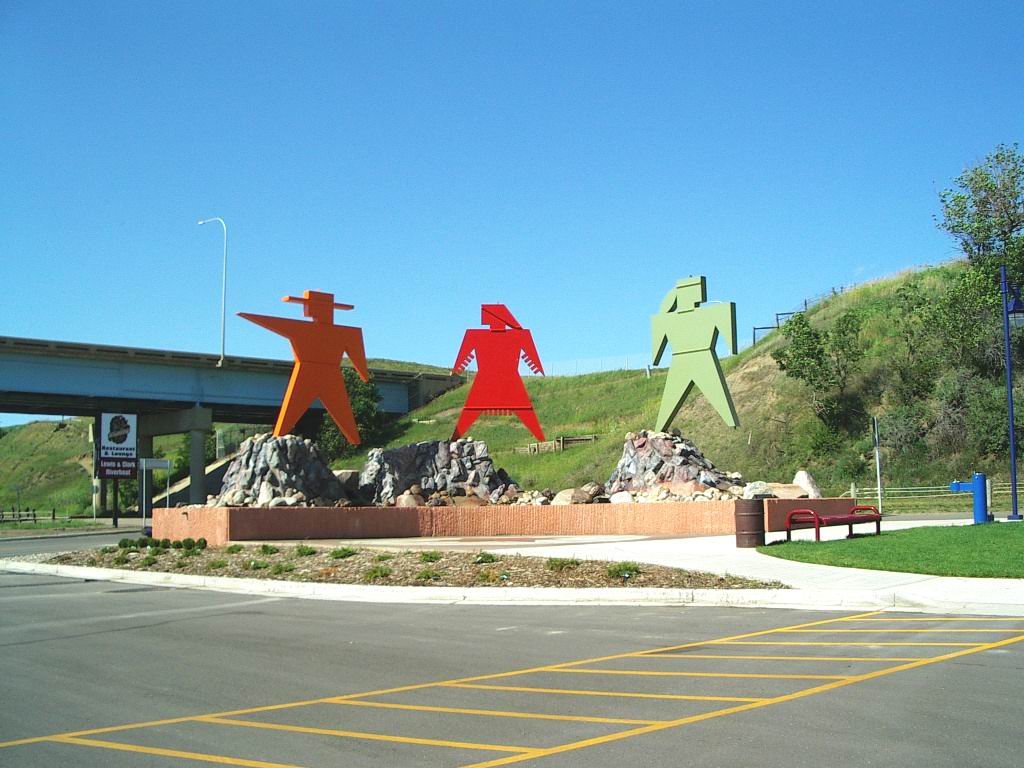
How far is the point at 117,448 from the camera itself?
51719 millimetres

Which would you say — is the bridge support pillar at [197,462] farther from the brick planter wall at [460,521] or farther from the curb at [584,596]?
the curb at [584,596]

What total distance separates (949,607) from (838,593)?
1.43 meters

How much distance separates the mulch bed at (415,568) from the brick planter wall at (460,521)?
275 cm

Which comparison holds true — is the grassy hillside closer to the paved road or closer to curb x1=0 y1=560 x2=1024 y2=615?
curb x1=0 y1=560 x2=1024 y2=615

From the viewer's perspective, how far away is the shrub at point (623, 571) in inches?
609

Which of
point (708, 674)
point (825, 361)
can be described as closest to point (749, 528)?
point (708, 674)

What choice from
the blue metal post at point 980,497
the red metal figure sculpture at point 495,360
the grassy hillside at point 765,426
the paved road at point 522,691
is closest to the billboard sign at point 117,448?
the grassy hillside at point 765,426

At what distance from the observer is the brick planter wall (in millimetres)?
25594

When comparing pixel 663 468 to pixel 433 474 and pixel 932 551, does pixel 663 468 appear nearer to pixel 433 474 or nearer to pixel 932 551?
pixel 433 474

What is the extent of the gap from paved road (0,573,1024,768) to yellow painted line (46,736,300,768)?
25 millimetres

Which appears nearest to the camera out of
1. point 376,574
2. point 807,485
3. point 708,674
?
point 708,674

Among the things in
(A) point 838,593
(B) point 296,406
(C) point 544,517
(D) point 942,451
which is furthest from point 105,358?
(A) point 838,593

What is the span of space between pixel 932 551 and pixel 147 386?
50.0 meters

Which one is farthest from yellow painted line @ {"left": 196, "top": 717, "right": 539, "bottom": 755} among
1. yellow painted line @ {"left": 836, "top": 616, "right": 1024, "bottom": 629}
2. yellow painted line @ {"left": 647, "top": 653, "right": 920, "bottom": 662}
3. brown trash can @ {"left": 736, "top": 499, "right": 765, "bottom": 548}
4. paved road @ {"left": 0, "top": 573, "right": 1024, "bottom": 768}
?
brown trash can @ {"left": 736, "top": 499, "right": 765, "bottom": 548}
